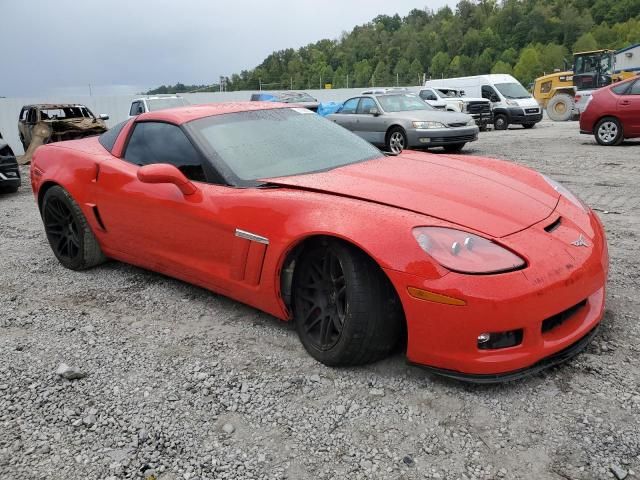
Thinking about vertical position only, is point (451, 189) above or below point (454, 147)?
below

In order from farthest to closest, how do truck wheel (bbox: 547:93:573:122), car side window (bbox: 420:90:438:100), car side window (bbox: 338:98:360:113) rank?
truck wheel (bbox: 547:93:573:122) < car side window (bbox: 420:90:438:100) < car side window (bbox: 338:98:360:113)

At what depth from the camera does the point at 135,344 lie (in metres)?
2.99

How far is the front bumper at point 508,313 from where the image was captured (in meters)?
2.15

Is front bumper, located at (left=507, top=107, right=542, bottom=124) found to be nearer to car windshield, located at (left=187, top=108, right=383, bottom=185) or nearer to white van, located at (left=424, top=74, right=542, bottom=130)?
white van, located at (left=424, top=74, right=542, bottom=130)

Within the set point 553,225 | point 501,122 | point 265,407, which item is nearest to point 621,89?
point 501,122

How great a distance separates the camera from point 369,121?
12.0 m

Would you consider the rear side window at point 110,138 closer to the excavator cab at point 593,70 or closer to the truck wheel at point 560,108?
the truck wheel at point 560,108

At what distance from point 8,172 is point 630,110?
11.0 metres

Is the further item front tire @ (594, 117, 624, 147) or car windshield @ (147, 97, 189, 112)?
car windshield @ (147, 97, 189, 112)

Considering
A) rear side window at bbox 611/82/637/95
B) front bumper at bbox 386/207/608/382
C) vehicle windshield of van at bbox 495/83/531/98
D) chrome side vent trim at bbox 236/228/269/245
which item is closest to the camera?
front bumper at bbox 386/207/608/382

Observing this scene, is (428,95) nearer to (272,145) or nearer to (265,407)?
(272,145)

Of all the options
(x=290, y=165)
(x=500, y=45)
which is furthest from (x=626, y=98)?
A: (x=500, y=45)

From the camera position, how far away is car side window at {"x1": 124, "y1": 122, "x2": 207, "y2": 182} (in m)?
3.21

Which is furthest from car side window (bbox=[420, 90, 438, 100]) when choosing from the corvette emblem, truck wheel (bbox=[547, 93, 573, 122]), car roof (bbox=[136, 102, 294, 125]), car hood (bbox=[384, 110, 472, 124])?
the corvette emblem
